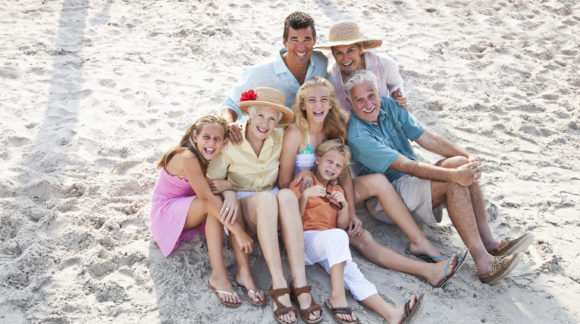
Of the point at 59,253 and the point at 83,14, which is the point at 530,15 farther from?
the point at 59,253

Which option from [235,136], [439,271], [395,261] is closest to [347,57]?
[235,136]

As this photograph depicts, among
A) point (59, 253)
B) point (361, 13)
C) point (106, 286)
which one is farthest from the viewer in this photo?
point (361, 13)

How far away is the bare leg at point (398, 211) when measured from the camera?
3.20m

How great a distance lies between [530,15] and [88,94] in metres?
5.56

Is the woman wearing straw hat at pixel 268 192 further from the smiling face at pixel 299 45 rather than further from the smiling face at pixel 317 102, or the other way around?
the smiling face at pixel 299 45

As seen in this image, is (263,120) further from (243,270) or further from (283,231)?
(243,270)

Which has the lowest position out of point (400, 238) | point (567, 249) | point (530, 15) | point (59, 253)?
point (59, 253)

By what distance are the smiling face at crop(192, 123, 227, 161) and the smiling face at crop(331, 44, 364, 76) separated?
48.3 inches

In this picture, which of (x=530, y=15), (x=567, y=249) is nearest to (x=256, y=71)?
(x=567, y=249)

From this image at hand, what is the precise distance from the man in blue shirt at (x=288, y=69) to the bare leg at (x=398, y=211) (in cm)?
93

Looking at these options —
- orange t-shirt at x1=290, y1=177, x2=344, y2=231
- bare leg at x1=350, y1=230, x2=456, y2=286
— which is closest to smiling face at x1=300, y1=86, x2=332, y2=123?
orange t-shirt at x1=290, y1=177, x2=344, y2=231

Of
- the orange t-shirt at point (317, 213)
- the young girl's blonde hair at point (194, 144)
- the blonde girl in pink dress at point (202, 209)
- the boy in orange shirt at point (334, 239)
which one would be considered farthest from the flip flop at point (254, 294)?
the young girl's blonde hair at point (194, 144)

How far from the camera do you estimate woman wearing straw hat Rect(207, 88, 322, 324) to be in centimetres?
270

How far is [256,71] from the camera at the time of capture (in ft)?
12.2
